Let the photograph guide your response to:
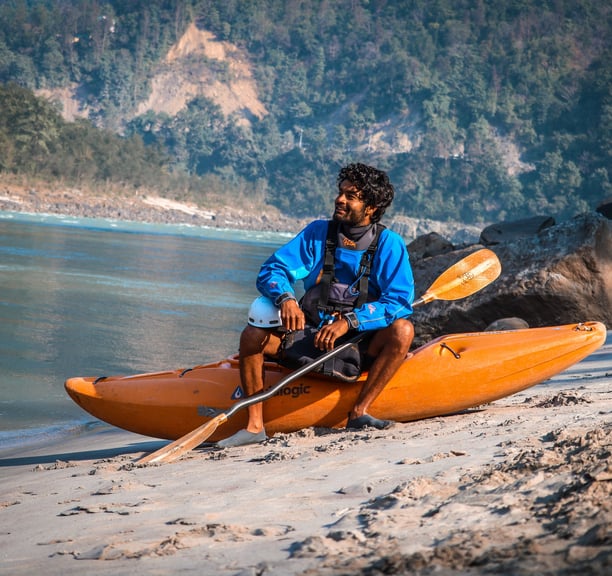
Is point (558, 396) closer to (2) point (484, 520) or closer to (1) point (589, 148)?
(2) point (484, 520)

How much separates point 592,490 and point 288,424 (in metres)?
2.26

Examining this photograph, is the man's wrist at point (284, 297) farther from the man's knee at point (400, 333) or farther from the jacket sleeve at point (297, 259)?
the man's knee at point (400, 333)

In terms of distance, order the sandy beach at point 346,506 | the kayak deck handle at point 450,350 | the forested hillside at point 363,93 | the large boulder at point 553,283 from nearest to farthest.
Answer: the sandy beach at point 346,506 → the kayak deck handle at point 450,350 → the large boulder at point 553,283 → the forested hillside at point 363,93

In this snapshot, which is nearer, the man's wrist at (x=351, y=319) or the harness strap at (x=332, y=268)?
the man's wrist at (x=351, y=319)

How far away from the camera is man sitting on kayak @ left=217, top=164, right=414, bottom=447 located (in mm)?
4426

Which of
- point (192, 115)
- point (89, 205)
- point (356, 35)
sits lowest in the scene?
point (89, 205)

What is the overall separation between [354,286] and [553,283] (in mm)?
4821

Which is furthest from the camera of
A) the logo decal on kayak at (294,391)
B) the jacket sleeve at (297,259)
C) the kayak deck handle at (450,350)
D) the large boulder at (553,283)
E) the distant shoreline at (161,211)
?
the distant shoreline at (161,211)

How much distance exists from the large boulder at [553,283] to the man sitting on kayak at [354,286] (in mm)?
4683

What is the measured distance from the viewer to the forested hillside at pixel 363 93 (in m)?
118

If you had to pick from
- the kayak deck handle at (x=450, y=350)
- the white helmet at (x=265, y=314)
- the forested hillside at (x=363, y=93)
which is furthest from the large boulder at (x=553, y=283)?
the forested hillside at (x=363, y=93)

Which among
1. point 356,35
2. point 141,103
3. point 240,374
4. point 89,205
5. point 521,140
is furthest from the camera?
point 356,35

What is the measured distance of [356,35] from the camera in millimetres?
158750

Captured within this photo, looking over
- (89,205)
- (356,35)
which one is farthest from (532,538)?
(356,35)
